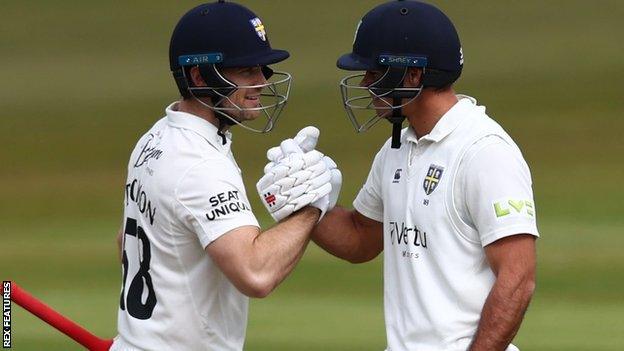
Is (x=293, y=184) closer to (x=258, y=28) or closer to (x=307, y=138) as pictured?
(x=307, y=138)

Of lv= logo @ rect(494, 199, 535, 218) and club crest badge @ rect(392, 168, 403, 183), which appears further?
club crest badge @ rect(392, 168, 403, 183)

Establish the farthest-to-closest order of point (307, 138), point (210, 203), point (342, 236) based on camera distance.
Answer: point (342, 236), point (307, 138), point (210, 203)

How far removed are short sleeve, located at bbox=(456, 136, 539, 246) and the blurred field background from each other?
377 cm

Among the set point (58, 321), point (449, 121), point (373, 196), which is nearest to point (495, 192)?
point (449, 121)

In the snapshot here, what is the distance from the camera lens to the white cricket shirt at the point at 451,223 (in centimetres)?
470

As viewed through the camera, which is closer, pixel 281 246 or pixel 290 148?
pixel 281 246

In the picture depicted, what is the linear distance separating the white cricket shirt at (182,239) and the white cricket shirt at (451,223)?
554mm

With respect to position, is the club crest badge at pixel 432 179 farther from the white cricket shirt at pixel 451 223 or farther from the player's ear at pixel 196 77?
the player's ear at pixel 196 77

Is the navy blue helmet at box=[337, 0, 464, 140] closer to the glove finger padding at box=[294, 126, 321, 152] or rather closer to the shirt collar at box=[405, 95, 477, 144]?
the shirt collar at box=[405, 95, 477, 144]

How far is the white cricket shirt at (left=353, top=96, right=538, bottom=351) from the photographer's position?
4.70m

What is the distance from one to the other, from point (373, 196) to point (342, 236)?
254mm

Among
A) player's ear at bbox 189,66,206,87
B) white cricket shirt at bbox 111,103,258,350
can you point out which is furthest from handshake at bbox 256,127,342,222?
player's ear at bbox 189,66,206,87

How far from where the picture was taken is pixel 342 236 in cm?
553

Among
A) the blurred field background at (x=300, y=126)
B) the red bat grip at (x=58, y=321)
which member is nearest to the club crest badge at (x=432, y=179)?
the red bat grip at (x=58, y=321)
